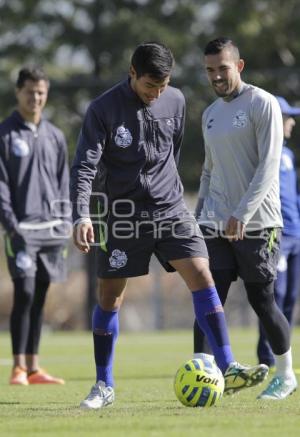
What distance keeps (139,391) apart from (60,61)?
18.7m

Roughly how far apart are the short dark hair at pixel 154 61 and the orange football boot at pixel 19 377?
366 centimetres

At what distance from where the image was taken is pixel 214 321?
7012 millimetres

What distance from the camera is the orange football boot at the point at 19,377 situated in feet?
30.9

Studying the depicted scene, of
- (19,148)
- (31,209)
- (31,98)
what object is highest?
(31,98)

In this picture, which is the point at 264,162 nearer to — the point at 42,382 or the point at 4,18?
the point at 42,382

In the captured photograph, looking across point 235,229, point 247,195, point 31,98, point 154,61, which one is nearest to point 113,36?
point 31,98

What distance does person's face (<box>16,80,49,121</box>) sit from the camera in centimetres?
984

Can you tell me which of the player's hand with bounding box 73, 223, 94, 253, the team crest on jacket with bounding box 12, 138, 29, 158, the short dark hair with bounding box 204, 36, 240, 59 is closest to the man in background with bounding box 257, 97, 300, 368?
the short dark hair with bounding box 204, 36, 240, 59

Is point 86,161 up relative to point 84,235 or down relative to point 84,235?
up

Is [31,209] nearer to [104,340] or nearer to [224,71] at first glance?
[104,340]

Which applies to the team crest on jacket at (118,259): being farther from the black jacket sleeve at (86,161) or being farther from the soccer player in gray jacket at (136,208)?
the black jacket sleeve at (86,161)

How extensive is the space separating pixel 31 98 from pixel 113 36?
15619 millimetres

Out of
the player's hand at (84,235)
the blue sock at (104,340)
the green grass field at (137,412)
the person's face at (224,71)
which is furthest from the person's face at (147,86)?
the green grass field at (137,412)

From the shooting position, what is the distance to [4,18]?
2602cm
